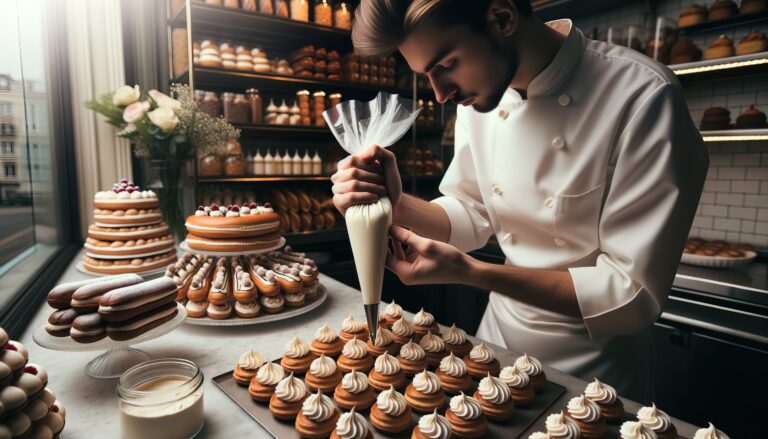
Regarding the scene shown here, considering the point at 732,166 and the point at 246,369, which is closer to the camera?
the point at 246,369

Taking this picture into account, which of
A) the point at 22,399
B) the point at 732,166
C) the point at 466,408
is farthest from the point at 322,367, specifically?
A: the point at 732,166

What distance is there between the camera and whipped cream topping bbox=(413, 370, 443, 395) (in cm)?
103

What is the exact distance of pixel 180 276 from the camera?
5.32 feet

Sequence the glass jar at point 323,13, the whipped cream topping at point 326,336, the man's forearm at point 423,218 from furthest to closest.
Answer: the glass jar at point 323,13, the man's forearm at point 423,218, the whipped cream topping at point 326,336

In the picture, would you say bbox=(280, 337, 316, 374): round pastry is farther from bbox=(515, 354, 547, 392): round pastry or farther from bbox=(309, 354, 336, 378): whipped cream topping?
bbox=(515, 354, 547, 392): round pastry

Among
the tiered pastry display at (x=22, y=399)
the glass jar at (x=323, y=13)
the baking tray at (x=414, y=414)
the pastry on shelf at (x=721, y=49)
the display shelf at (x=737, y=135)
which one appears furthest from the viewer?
the glass jar at (x=323, y=13)

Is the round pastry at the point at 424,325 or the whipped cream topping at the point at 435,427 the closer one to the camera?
the whipped cream topping at the point at 435,427

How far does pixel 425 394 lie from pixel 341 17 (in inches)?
132

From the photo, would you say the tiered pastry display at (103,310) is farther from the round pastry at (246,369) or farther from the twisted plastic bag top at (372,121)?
the twisted plastic bag top at (372,121)

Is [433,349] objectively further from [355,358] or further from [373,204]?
[373,204]

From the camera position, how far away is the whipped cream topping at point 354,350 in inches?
46.7

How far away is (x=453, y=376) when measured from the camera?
1.10 m

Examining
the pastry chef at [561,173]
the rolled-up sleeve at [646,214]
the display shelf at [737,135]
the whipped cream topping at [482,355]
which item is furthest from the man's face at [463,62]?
the display shelf at [737,135]

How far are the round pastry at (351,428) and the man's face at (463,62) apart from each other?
0.79 metres
